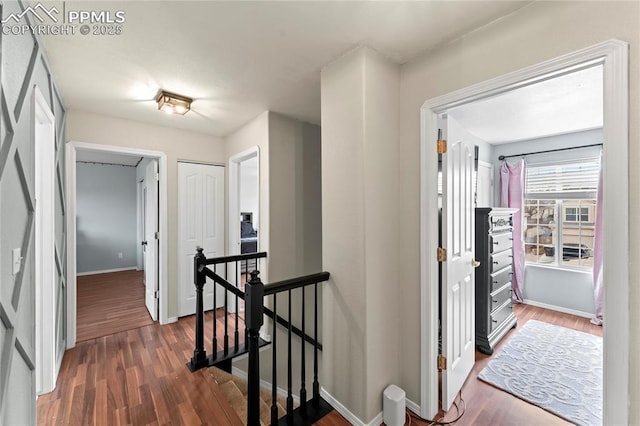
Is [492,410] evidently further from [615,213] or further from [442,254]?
[615,213]

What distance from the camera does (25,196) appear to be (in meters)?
1.38

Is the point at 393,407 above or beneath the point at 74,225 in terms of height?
beneath

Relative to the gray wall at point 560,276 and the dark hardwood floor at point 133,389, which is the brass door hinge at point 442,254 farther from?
the gray wall at point 560,276

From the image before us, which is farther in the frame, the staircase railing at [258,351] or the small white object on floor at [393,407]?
the small white object on floor at [393,407]

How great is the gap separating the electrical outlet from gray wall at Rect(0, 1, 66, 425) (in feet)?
0.09

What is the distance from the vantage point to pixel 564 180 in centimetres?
382

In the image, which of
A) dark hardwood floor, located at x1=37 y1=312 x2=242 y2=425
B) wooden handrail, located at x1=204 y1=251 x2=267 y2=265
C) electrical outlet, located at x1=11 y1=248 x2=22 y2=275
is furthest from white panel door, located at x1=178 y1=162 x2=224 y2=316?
electrical outlet, located at x1=11 y1=248 x2=22 y2=275

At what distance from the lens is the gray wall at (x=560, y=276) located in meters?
3.55

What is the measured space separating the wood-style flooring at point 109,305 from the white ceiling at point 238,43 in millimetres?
2488

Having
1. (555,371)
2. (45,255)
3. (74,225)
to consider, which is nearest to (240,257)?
(45,255)

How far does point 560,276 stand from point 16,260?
5558 mm

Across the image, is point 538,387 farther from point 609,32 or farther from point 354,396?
point 609,32

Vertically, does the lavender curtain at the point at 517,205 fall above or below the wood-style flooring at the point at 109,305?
above

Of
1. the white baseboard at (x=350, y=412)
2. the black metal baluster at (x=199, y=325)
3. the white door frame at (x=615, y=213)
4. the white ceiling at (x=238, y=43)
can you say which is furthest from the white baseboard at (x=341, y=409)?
the white ceiling at (x=238, y=43)
